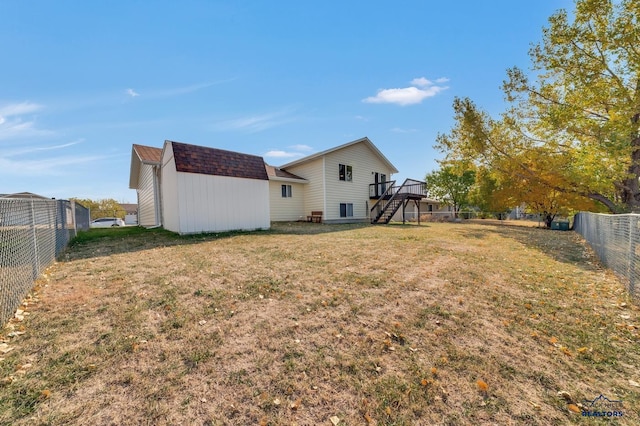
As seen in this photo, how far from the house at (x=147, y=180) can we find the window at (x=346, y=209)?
11852 mm

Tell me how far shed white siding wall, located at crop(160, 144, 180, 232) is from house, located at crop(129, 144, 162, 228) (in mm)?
1988

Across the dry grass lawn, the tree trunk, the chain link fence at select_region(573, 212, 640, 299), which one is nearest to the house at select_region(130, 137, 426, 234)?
the dry grass lawn

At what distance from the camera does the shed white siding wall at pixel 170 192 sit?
34.7ft

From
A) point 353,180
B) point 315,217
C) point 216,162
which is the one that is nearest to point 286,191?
point 315,217

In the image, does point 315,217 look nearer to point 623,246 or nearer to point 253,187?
point 253,187

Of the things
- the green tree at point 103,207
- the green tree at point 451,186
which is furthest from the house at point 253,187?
the green tree at point 103,207

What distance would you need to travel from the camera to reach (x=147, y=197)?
55.2ft

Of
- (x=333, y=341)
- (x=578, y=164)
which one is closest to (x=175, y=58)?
(x=333, y=341)

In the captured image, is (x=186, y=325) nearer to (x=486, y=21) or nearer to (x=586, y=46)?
(x=486, y=21)

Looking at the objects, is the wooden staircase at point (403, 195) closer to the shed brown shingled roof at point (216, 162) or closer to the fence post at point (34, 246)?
the shed brown shingled roof at point (216, 162)

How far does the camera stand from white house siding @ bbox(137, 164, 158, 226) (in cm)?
1509

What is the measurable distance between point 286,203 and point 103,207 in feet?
145

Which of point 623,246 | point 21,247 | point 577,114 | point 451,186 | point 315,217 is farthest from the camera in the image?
point 451,186

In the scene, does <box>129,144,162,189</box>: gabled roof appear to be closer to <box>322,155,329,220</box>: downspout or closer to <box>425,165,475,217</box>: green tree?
<box>322,155,329,220</box>: downspout
